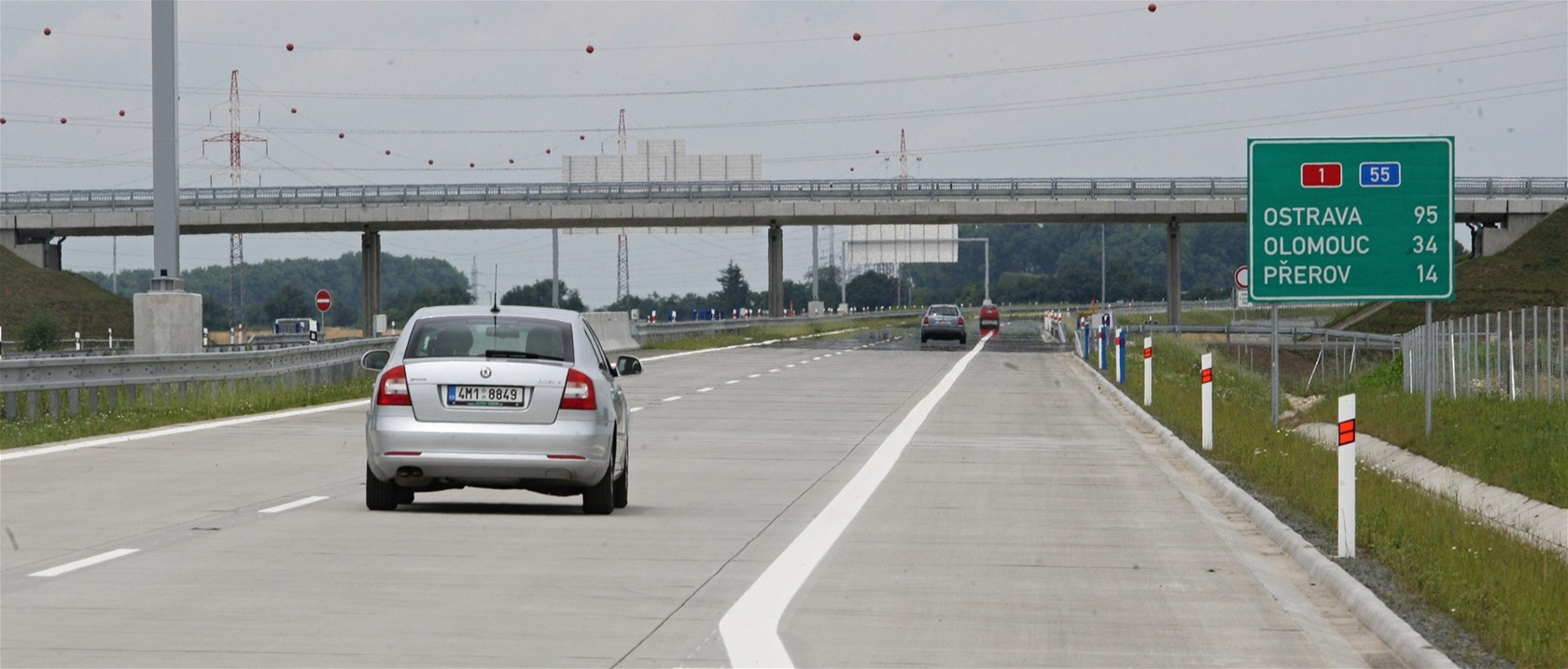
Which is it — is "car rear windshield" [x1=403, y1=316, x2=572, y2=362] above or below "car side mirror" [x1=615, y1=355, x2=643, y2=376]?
above

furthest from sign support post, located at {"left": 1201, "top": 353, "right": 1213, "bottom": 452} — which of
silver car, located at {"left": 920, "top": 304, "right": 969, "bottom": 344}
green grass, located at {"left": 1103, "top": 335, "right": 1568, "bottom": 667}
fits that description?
silver car, located at {"left": 920, "top": 304, "right": 969, "bottom": 344}

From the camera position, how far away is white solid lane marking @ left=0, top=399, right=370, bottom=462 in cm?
2014

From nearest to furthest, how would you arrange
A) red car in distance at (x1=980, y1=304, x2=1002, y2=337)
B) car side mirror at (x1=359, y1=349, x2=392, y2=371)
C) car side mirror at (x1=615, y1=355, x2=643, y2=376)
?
car side mirror at (x1=359, y1=349, x2=392, y2=371), car side mirror at (x1=615, y1=355, x2=643, y2=376), red car in distance at (x1=980, y1=304, x2=1002, y2=337)

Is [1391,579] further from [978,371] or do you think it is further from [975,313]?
[975,313]

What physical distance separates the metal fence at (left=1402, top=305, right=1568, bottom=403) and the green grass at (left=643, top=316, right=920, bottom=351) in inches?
1190

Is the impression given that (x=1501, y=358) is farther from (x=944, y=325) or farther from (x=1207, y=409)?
(x=944, y=325)

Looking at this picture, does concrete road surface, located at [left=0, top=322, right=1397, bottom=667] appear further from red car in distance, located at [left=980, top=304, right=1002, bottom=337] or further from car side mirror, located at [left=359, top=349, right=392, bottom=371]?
red car in distance, located at [left=980, top=304, right=1002, bottom=337]

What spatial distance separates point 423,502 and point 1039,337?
228 ft

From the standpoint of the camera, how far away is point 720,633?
9.48 m

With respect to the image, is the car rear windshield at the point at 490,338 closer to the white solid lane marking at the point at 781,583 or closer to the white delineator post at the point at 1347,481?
the white solid lane marking at the point at 781,583

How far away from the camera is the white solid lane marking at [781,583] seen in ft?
29.6

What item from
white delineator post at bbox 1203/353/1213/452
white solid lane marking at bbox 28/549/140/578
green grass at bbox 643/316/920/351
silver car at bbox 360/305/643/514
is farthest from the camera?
green grass at bbox 643/316/920/351

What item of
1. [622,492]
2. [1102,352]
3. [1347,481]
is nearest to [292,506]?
[622,492]

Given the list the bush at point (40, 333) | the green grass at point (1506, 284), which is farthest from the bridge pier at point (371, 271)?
the green grass at point (1506, 284)
